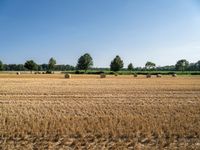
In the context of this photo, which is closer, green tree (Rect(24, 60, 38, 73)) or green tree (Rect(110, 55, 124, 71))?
green tree (Rect(110, 55, 124, 71))

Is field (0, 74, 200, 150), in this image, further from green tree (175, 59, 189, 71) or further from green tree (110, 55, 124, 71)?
green tree (175, 59, 189, 71)

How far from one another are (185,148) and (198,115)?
5279mm

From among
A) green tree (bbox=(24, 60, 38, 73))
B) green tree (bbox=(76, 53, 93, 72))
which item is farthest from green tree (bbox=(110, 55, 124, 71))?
green tree (bbox=(24, 60, 38, 73))

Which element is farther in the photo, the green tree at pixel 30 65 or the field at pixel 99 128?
the green tree at pixel 30 65

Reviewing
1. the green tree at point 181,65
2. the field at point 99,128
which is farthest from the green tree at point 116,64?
the field at point 99,128

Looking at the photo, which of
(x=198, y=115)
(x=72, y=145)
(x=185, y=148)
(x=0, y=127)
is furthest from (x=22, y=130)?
(x=198, y=115)

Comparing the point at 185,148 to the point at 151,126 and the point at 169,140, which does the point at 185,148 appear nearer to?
the point at 169,140

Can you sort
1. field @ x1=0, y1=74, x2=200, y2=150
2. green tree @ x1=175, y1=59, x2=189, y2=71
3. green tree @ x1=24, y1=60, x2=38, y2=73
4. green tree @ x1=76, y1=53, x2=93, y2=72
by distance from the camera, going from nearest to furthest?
A: field @ x1=0, y1=74, x2=200, y2=150
green tree @ x1=76, y1=53, x2=93, y2=72
green tree @ x1=24, y1=60, x2=38, y2=73
green tree @ x1=175, y1=59, x2=189, y2=71

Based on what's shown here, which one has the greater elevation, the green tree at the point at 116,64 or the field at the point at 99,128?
the green tree at the point at 116,64

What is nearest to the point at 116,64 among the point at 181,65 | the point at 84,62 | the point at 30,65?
the point at 84,62

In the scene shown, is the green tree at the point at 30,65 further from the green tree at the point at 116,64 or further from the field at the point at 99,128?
the field at the point at 99,128

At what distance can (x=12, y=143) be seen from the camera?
30.2 ft

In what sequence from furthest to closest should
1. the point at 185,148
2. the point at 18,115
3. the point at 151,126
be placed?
the point at 18,115 → the point at 151,126 → the point at 185,148

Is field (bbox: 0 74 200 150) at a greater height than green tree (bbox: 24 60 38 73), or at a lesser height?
lesser
